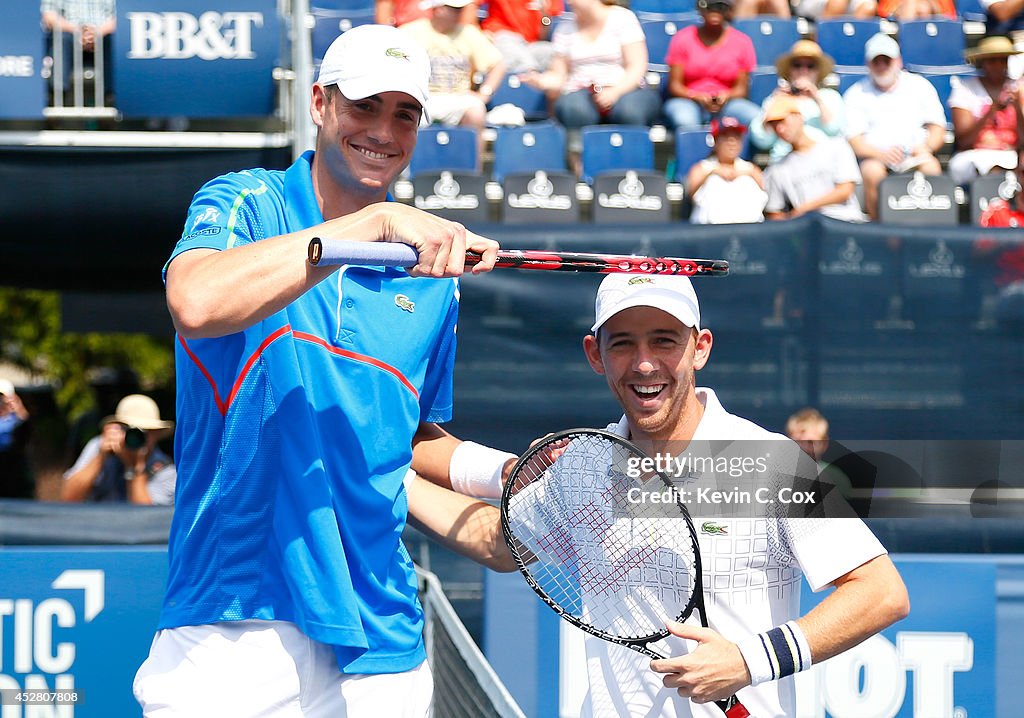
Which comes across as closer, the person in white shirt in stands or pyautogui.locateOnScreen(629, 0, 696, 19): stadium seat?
the person in white shirt in stands

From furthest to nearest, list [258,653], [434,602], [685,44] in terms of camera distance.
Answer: [685,44] → [434,602] → [258,653]

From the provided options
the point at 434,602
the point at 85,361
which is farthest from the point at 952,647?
the point at 85,361

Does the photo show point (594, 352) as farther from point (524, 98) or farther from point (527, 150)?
point (524, 98)

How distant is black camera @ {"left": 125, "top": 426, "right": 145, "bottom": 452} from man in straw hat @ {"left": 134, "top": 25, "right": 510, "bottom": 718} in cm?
464

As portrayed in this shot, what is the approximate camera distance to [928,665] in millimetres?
4875

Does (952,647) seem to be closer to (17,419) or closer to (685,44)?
Result: (685,44)

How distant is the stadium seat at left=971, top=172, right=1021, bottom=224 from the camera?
27.1ft

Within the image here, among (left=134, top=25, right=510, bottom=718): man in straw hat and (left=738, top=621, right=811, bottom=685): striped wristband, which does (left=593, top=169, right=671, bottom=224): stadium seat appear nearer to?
(left=134, top=25, right=510, bottom=718): man in straw hat

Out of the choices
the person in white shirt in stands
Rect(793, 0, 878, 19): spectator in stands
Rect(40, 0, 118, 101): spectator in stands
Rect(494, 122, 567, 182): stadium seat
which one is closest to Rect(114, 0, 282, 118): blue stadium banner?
Rect(40, 0, 118, 101): spectator in stands

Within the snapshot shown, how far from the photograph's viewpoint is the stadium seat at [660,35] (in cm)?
1015

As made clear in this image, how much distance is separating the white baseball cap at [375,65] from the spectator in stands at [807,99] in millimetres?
6199

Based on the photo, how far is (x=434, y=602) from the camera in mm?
4145

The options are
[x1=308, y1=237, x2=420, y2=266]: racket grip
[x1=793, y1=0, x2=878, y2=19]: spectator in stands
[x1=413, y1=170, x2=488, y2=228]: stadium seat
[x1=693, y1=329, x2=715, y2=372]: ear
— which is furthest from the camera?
[x1=793, y1=0, x2=878, y2=19]: spectator in stands

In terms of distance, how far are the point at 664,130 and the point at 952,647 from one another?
208 inches
